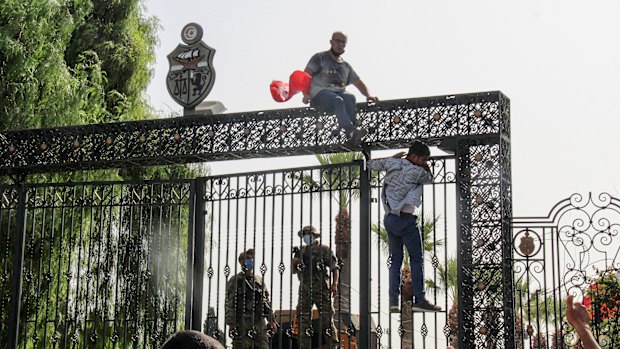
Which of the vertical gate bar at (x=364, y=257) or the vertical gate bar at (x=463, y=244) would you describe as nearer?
the vertical gate bar at (x=463, y=244)

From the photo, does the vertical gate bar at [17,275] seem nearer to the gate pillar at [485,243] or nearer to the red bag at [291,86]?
the red bag at [291,86]

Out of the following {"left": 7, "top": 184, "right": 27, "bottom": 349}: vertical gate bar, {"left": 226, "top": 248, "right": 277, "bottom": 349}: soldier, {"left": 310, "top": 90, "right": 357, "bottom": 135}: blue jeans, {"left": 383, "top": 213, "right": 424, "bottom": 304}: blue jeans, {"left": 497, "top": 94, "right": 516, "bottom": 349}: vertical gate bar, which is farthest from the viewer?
{"left": 7, "top": 184, "right": 27, "bottom": 349}: vertical gate bar

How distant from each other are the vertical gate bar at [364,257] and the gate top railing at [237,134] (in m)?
0.41

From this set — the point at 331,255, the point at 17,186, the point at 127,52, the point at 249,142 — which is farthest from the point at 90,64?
the point at 331,255

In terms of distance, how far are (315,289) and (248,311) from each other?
996mm

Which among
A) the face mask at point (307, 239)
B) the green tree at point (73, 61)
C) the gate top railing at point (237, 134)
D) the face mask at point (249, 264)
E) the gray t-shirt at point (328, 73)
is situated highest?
the green tree at point (73, 61)

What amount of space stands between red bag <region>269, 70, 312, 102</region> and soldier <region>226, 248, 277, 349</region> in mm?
1671

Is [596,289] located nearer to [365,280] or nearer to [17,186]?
[365,280]

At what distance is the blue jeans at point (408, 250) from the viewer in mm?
9133

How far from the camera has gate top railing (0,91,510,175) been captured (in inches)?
368

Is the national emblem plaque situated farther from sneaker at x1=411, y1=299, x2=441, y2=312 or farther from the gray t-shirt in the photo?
sneaker at x1=411, y1=299, x2=441, y2=312

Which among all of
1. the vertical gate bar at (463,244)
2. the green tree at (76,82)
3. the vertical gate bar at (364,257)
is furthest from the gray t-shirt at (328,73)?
the green tree at (76,82)

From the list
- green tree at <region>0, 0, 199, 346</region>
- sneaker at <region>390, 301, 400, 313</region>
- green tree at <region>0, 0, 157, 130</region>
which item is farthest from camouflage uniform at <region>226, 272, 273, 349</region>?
green tree at <region>0, 0, 157, 130</region>

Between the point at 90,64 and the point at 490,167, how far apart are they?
911 centimetres
